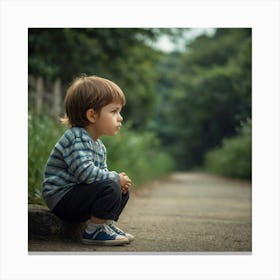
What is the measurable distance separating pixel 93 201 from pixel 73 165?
0.19m

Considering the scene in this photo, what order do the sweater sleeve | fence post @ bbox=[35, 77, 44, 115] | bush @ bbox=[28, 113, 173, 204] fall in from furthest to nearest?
fence post @ bbox=[35, 77, 44, 115]
bush @ bbox=[28, 113, 173, 204]
the sweater sleeve

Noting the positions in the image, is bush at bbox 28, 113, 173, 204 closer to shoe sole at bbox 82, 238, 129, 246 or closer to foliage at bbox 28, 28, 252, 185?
foliage at bbox 28, 28, 252, 185

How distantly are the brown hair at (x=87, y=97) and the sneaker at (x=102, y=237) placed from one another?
52 centimetres

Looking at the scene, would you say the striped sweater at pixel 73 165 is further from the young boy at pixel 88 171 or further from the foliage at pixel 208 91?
the foliage at pixel 208 91

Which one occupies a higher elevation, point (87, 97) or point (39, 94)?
point (39, 94)

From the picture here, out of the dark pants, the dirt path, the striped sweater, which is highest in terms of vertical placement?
the striped sweater

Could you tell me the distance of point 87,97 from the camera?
8.19ft

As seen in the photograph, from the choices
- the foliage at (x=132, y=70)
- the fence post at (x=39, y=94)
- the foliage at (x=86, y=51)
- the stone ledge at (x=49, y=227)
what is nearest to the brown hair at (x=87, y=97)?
the stone ledge at (x=49, y=227)

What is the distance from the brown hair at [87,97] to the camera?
2.49m

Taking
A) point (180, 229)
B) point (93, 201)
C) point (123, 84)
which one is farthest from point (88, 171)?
point (123, 84)

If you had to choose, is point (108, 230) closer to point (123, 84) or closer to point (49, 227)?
point (49, 227)

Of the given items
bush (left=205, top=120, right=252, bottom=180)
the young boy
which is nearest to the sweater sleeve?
the young boy

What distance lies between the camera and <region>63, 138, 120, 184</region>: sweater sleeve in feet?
7.72

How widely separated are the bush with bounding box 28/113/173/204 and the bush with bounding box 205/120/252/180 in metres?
1.28
